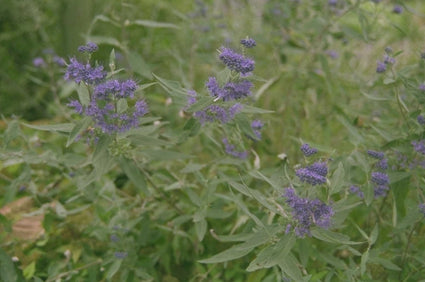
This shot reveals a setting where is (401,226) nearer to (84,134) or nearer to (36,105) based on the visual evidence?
(84,134)

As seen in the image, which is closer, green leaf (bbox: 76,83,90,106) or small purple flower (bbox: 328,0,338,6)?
green leaf (bbox: 76,83,90,106)

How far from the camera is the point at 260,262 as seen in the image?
145 centimetres

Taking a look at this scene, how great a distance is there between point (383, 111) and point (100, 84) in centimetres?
161

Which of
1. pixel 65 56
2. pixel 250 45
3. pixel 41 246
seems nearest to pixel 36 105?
pixel 65 56

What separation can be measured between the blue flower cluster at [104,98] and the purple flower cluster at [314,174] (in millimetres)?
501

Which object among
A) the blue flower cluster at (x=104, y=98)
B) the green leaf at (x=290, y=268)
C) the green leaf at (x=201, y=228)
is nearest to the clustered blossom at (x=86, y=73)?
the blue flower cluster at (x=104, y=98)

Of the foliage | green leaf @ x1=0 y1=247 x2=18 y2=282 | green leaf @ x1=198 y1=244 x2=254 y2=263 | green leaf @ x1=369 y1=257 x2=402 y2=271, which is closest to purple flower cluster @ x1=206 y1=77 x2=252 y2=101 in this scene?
the foliage

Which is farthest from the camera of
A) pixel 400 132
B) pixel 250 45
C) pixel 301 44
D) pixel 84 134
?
pixel 301 44

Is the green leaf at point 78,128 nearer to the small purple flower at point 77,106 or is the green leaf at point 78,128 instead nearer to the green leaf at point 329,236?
the small purple flower at point 77,106

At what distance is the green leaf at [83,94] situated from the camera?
1568 mm

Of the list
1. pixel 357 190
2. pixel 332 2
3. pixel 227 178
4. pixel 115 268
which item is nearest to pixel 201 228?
pixel 227 178

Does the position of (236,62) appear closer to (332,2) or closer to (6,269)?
(6,269)

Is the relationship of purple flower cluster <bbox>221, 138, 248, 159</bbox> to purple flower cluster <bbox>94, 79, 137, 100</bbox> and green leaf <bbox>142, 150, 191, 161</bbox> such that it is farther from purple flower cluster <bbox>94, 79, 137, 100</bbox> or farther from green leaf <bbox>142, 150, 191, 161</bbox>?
purple flower cluster <bbox>94, 79, 137, 100</bbox>

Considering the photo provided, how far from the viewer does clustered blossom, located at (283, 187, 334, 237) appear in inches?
57.1
